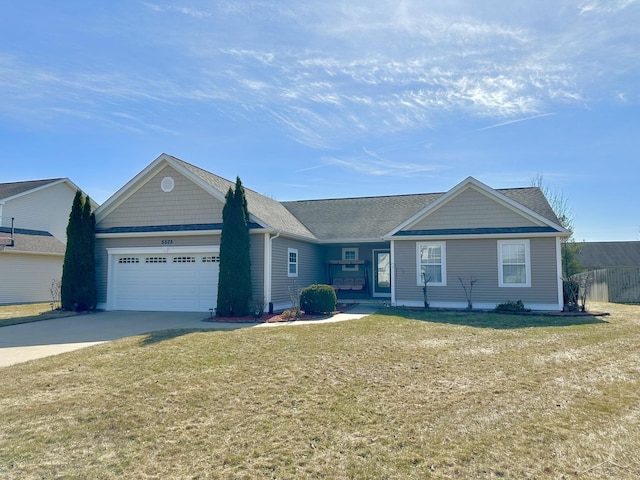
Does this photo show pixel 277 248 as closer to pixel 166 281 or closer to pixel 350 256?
pixel 166 281

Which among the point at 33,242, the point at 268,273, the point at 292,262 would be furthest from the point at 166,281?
the point at 33,242

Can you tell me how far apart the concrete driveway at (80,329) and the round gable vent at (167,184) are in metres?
4.61

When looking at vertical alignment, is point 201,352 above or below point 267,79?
below

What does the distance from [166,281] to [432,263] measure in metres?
9.90

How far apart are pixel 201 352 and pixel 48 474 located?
4.30 metres

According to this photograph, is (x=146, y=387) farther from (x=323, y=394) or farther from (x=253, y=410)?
(x=323, y=394)

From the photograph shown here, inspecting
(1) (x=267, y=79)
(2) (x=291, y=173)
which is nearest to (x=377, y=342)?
(1) (x=267, y=79)

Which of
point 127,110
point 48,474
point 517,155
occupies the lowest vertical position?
point 48,474

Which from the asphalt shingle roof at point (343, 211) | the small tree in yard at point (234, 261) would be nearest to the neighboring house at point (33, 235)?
the asphalt shingle roof at point (343, 211)

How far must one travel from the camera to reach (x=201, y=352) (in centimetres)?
800

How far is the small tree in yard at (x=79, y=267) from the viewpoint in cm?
1538

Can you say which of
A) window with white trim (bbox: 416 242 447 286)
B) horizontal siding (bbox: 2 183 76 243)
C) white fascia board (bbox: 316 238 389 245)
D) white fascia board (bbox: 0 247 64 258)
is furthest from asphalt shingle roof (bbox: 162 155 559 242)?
horizontal siding (bbox: 2 183 76 243)

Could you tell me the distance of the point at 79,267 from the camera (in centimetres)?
1548

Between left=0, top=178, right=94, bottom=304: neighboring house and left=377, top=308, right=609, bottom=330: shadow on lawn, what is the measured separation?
1724cm
